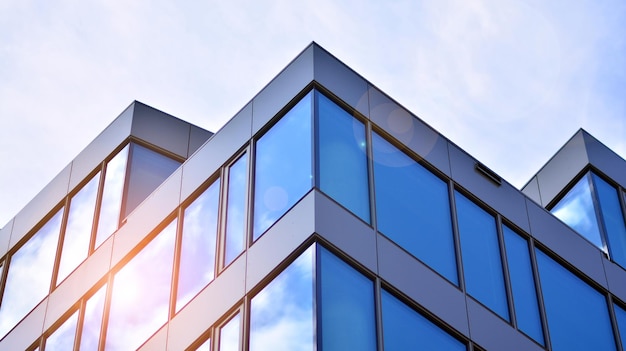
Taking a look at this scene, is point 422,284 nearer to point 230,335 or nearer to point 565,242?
point 230,335

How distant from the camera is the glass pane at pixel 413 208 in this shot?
21.8 meters

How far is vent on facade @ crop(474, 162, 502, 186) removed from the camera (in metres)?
25.0

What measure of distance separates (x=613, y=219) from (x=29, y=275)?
16.0 metres

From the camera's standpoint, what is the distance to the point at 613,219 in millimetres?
29422

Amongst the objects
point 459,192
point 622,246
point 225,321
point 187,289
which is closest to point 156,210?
point 187,289

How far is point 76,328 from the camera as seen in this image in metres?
25.9

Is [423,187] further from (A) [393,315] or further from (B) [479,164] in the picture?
(A) [393,315]

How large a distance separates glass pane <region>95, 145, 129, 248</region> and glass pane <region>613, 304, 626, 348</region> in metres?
12.4

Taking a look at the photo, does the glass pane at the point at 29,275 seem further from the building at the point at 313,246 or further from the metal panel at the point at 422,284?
Answer: the metal panel at the point at 422,284

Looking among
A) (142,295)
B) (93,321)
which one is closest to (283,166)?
(142,295)

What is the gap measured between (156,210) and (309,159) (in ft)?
18.2

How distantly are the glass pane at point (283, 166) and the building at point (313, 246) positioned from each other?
37mm

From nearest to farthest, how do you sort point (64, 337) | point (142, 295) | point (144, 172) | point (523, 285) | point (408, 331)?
1. point (408, 331)
2. point (142, 295)
3. point (523, 285)
4. point (64, 337)
5. point (144, 172)

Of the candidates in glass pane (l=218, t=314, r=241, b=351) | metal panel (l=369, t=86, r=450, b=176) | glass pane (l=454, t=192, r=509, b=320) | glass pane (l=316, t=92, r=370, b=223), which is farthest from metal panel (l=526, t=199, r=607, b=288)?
glass pane (l=218, t=314, r=241, b=351)
